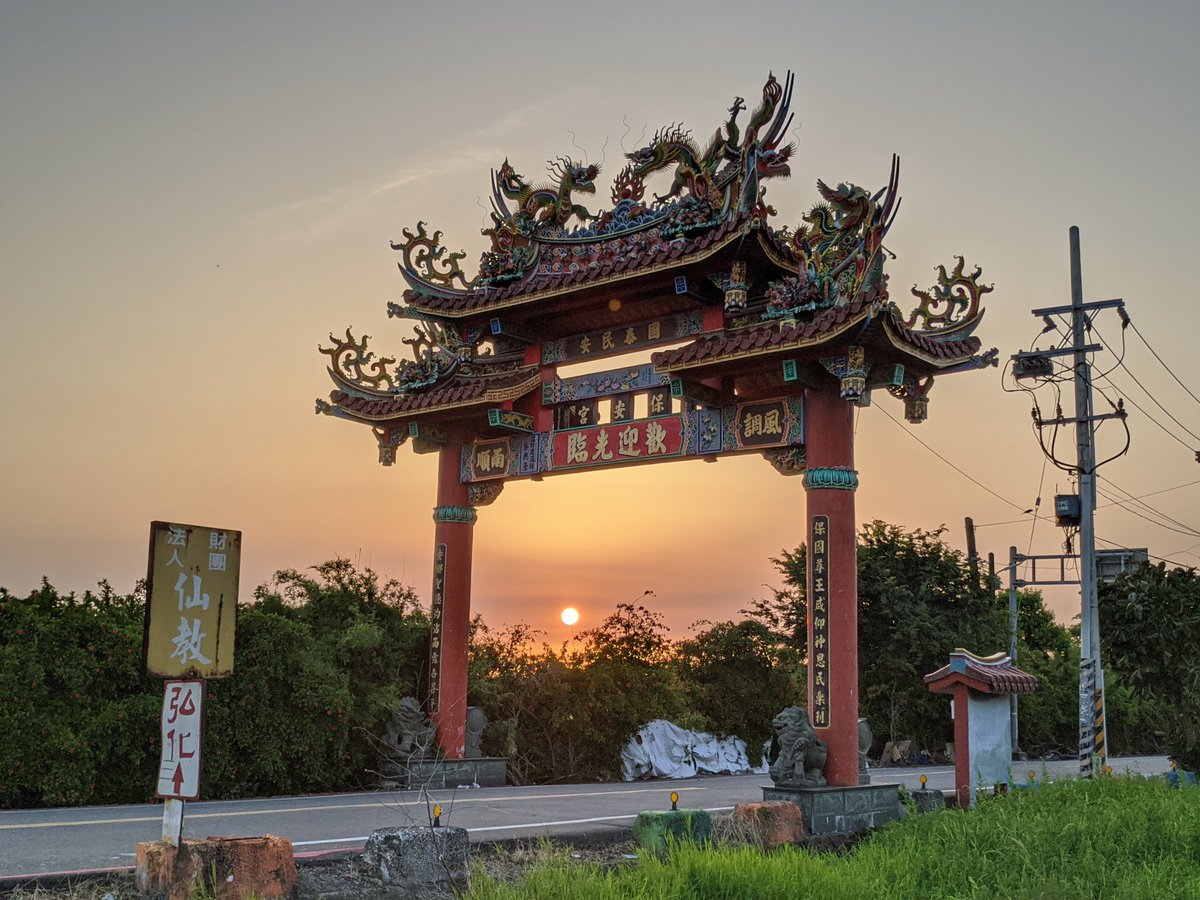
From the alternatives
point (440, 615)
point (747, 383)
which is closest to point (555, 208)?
point (747, 383)

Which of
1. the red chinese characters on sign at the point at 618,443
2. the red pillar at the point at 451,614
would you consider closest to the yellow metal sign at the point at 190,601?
the red chinese characters on sign at the point at 618,443

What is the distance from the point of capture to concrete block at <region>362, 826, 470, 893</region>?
809 centimetres

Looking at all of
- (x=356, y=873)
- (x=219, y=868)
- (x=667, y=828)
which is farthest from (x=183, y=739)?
(x=667, y=828)

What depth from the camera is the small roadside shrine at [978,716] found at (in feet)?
41.7

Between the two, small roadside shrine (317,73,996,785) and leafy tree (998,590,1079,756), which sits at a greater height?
small roadside shrine (317,73,996,785)

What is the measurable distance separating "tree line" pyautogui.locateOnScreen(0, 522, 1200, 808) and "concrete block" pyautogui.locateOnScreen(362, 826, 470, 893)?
3121 millimetres

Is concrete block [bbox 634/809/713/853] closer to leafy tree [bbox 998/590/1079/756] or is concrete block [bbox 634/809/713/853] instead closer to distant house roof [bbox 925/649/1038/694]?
distant house roof [bbox 925/649/1038/694]

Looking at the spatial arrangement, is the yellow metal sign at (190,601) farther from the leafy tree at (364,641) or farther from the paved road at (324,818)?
the leafy tree at (364,641)

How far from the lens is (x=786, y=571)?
27.8 m

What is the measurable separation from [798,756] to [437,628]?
6240mm

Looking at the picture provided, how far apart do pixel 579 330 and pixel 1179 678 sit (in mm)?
9973

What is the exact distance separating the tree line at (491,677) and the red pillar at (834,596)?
6.13 meters

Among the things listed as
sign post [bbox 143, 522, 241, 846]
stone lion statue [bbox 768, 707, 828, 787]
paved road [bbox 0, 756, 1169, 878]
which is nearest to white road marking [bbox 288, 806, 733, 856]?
paved road [bbox 0, 756, 1169, 878]

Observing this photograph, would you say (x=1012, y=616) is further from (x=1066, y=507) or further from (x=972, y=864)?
(x=972, y=864)
